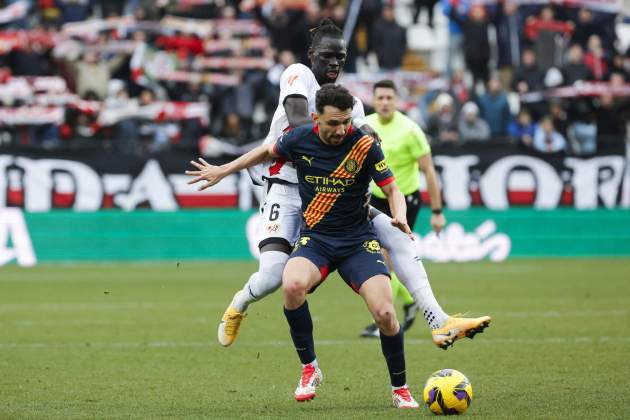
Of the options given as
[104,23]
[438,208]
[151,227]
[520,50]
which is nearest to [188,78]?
[104,23]

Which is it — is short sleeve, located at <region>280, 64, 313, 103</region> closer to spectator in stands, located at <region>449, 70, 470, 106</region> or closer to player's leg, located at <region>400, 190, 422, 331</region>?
player's leg, located at <region>400, 190, 422, 331</region>

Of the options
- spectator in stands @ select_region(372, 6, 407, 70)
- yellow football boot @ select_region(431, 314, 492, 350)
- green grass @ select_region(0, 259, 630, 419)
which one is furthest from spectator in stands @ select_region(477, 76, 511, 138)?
yellow football boot @ select_region(431, 314, 492, 350)

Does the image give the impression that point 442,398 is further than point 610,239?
No

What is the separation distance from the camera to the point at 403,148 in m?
12.5

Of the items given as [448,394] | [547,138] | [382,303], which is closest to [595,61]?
[547,138]

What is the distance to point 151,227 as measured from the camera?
2056 centimetres

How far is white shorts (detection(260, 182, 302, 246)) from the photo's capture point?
871cm

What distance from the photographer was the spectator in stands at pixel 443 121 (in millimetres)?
22828

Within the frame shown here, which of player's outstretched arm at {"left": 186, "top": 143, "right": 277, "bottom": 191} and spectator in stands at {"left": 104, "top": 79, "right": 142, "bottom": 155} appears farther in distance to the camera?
spectator in stands at {"left": 104, "top": 79, "right": 142, "bottom": 155}

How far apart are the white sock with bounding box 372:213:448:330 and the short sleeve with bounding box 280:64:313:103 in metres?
1.03

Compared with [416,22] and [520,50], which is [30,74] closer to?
[416,22]

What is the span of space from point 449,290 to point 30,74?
11.0 meters

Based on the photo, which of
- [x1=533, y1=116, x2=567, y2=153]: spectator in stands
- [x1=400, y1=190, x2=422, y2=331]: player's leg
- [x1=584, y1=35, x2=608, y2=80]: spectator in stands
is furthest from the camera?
[x1=584, y1=35, x2=608, y2=80]: spectator in stands

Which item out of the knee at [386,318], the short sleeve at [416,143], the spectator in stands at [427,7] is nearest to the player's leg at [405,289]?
the short sleeve at [416,143]
